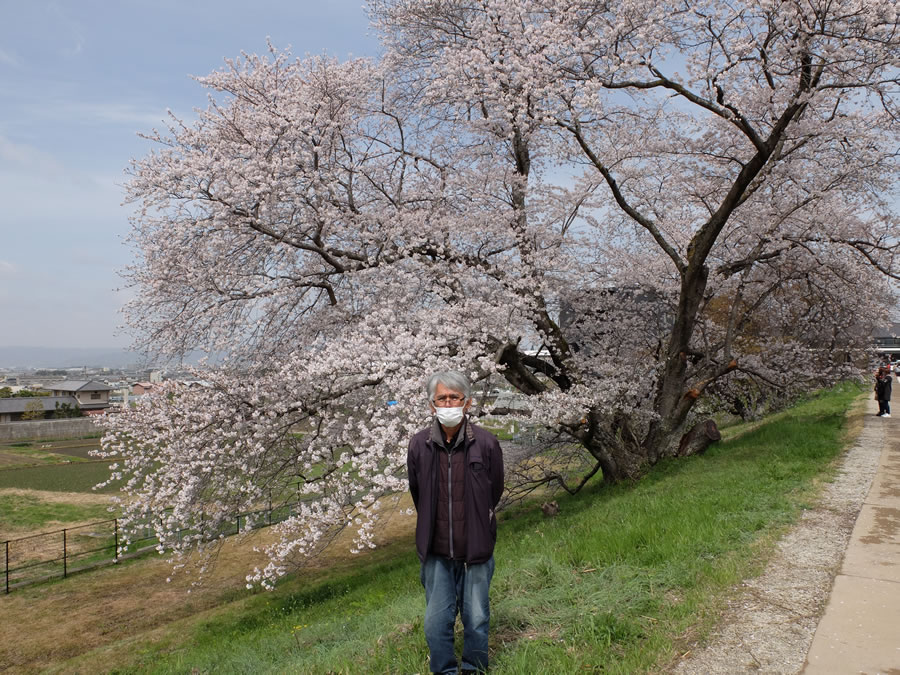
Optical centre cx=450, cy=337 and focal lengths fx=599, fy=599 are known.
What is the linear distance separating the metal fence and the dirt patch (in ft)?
36.1

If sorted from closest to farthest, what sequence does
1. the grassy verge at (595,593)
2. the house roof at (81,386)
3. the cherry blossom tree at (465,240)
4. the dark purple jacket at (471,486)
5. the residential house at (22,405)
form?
the dark purple jacket at (471,486)
the grassy verge at (595,593)
the cherry blossom tree at (465,240)
the residential house at (22,405)
the house roof at (81,386)

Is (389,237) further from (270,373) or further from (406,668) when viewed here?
(406,668)

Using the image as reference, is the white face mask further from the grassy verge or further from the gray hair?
the grassy verge

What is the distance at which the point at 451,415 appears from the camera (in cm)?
326

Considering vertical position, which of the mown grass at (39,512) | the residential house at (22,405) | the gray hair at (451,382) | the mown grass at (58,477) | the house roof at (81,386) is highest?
the gray hair at (451,382)

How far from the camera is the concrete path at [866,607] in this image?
2885 mm

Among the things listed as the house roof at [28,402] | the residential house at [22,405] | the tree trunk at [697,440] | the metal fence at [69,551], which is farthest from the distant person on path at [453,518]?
the house roof at [28,402]

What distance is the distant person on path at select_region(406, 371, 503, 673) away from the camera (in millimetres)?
3205

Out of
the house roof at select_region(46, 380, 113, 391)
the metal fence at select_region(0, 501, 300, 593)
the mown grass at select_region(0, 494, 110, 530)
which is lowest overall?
the mown grass at select_region(0, 494, 110, 530)

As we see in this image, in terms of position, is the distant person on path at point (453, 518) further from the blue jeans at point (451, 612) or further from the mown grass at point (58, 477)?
the mown grass at point (58, 477)

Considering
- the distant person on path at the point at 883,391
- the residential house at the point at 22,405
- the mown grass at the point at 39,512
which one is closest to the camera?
the distant person on path at the point at 883,391

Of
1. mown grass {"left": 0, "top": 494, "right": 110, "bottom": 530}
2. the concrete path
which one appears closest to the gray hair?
the concrete path

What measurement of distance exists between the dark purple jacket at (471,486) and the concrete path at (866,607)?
1647 millimetres

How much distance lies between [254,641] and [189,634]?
114 inches
